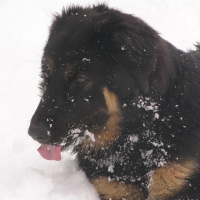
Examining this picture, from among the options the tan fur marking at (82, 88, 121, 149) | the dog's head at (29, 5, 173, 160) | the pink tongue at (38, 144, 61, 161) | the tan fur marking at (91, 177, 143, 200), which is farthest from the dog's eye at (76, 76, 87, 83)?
the tan fur marking at (91, 177, 143, 200)

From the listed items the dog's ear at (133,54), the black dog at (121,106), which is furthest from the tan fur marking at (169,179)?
the dog's ear at (133,54)

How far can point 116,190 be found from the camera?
3420 mm

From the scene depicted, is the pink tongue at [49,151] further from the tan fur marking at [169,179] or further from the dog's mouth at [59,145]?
the tan fur marking at [169,179]

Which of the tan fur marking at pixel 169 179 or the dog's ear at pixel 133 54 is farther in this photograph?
the tan fur marking at pixel 169 179

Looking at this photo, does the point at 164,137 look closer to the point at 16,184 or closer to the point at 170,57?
the point at 170,57

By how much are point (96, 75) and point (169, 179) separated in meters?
1.37

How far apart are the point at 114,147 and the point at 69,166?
83cm

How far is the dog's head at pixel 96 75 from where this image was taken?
9.14ft

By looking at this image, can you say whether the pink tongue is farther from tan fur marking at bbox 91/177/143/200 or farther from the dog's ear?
the dog's ear

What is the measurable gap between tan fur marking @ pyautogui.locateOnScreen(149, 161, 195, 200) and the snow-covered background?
2.32ft

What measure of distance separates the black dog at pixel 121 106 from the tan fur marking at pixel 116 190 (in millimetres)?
11

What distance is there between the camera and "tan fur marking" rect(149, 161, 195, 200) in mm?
3209

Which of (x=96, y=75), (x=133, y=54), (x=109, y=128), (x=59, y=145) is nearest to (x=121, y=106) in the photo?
(x=109, y=128)

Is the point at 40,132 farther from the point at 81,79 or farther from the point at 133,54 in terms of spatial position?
the point at 133,54
